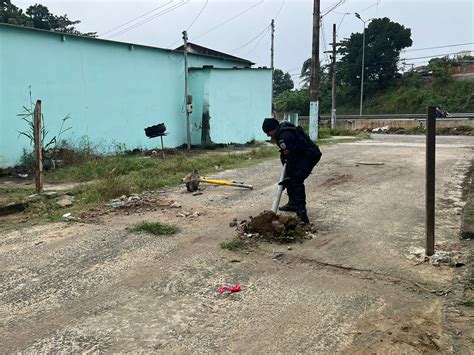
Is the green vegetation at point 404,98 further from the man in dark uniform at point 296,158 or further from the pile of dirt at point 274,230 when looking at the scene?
the pile of dirt at point 274,230

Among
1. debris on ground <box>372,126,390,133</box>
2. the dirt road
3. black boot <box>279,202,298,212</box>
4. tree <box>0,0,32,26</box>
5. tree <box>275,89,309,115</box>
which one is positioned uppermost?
tree <box>0,0,32,26</box>

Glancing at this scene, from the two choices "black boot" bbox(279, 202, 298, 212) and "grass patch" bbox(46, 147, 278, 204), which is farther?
"grass patch" bbox(46, 147, 278, 204)

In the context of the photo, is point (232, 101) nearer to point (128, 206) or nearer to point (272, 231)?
point (128, 206)

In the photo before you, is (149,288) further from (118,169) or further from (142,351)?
(118,169)

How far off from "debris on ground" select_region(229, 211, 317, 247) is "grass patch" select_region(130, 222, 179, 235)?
92 cm

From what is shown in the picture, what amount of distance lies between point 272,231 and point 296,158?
48.5 inches

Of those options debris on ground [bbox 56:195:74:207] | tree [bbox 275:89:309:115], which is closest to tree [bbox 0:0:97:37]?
tree [bbox 275:89:309:115]

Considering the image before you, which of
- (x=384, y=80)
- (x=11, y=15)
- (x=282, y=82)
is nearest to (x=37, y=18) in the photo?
(x=11, y=15)

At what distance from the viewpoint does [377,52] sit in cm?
5359

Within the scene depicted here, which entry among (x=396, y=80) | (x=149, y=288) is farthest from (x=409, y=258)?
(x=396, y=80)

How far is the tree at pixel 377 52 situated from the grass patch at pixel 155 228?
5092cm

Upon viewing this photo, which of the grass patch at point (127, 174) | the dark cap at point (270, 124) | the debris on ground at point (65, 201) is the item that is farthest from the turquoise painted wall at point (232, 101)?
the dark cap at point (270, 124)

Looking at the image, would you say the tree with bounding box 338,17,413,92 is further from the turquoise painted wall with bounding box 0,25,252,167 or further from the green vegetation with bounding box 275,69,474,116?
the turquoise painted wall with bounding box 0,25,252,167

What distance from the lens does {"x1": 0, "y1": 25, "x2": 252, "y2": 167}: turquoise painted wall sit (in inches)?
484
